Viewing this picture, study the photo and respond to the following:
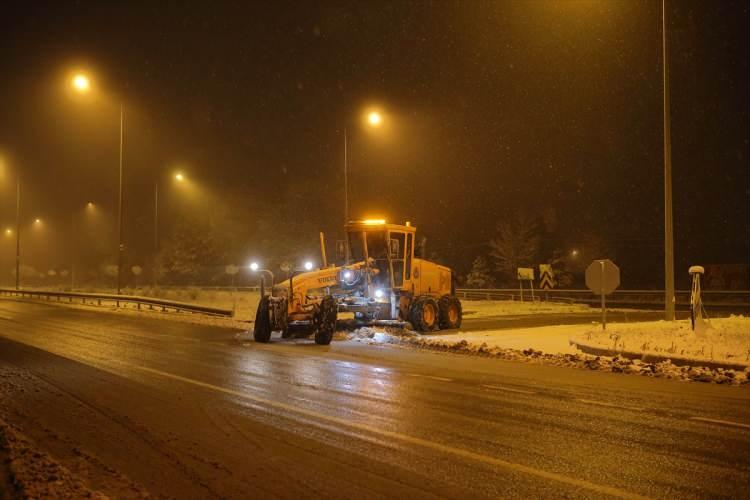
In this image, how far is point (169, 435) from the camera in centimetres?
832

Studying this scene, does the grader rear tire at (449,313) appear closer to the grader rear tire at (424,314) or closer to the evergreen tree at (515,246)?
the grader rear tire at (424,314)

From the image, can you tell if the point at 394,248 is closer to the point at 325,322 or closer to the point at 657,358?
the point at 325,322

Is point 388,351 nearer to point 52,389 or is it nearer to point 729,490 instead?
point 52,389

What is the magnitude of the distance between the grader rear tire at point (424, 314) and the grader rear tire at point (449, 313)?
0.42 meters

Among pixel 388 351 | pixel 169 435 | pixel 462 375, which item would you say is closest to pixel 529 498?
pixel 169 435

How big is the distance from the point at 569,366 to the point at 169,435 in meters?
9.03

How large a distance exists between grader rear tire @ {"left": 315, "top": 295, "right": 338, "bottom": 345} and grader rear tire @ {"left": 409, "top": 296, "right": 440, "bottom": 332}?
4.15 m

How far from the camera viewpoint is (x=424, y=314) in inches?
909

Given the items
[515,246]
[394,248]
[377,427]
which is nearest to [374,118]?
[394,248]

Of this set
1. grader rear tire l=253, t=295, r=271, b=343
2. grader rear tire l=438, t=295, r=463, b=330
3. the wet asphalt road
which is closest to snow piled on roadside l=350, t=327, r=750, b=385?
the wet asphalt road

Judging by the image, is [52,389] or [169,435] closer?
[169,435]

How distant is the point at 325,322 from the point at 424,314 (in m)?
4.91

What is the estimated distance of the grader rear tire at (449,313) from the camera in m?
24.0

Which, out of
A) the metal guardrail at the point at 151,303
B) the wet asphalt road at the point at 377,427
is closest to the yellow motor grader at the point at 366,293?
the wet asphalt road at the point at 377,427
